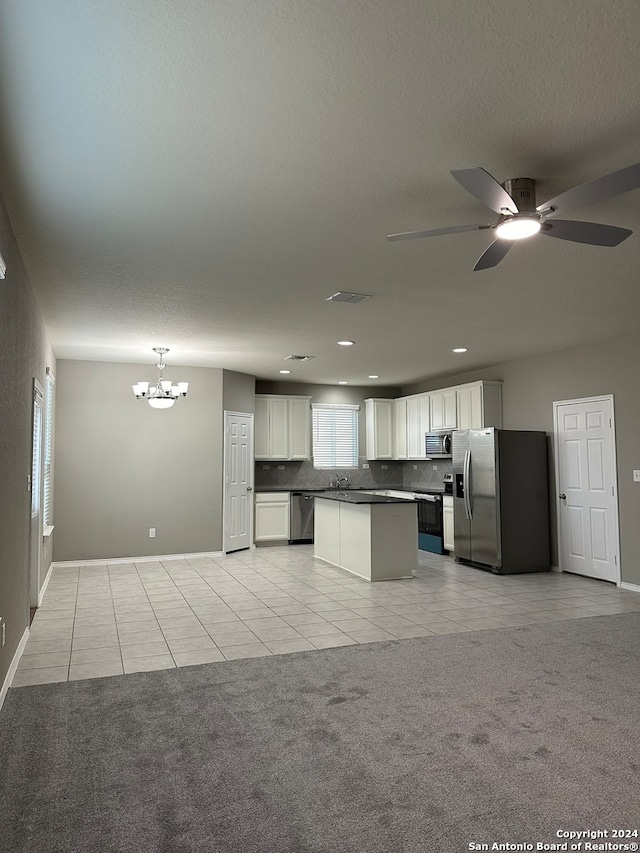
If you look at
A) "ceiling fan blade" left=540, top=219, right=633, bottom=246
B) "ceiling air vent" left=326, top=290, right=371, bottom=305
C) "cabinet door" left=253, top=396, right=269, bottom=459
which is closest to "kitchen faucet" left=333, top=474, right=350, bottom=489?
Answer: "cabinet door" left=253, top=396, right=269, bottom=459

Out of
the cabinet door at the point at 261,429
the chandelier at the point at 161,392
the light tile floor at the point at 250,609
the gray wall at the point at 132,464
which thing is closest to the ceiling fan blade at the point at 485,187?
the light tile floor at the point at 250,609

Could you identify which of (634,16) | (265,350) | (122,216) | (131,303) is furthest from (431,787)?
(265,350)

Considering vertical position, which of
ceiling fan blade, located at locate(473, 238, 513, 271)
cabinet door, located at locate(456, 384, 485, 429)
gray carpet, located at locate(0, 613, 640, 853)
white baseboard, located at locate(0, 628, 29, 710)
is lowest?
gray carpet, located at locate(0, 613, 640, 853)

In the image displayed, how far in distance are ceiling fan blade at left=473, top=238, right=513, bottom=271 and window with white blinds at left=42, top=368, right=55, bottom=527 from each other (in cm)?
471

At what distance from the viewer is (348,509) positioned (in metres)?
7.45

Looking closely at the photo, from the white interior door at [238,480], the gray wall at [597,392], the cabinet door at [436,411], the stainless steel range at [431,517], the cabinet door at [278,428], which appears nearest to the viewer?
the gray wall at [597,392]

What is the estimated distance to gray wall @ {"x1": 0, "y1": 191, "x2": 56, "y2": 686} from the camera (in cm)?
338

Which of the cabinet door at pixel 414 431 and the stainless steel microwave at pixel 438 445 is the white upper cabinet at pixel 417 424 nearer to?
the cabinet door at pixel 414 431

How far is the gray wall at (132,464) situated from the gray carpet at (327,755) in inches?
177

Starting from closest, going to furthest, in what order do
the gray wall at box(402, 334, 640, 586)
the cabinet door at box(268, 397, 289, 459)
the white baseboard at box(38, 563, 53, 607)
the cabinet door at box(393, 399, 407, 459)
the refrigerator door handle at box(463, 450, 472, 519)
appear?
the white baseboard at box(38, 563, 53, 607) < the gray wall at box(402, 334, 640, 586) < the refrigerator door handle at box(463, 450, 472, 519) < the cabinet door at box(268, 397, 289, 459) < the cabinet door at box(393, 399, 407, 459)

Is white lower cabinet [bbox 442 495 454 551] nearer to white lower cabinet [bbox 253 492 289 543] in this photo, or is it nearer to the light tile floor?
the light tile floor

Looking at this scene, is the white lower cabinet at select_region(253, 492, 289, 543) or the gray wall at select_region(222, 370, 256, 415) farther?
the white lower cabinet at select_region(253, 492, 289, 543)

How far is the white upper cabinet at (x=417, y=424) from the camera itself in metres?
9.85

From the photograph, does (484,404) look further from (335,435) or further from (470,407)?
(335,435)
